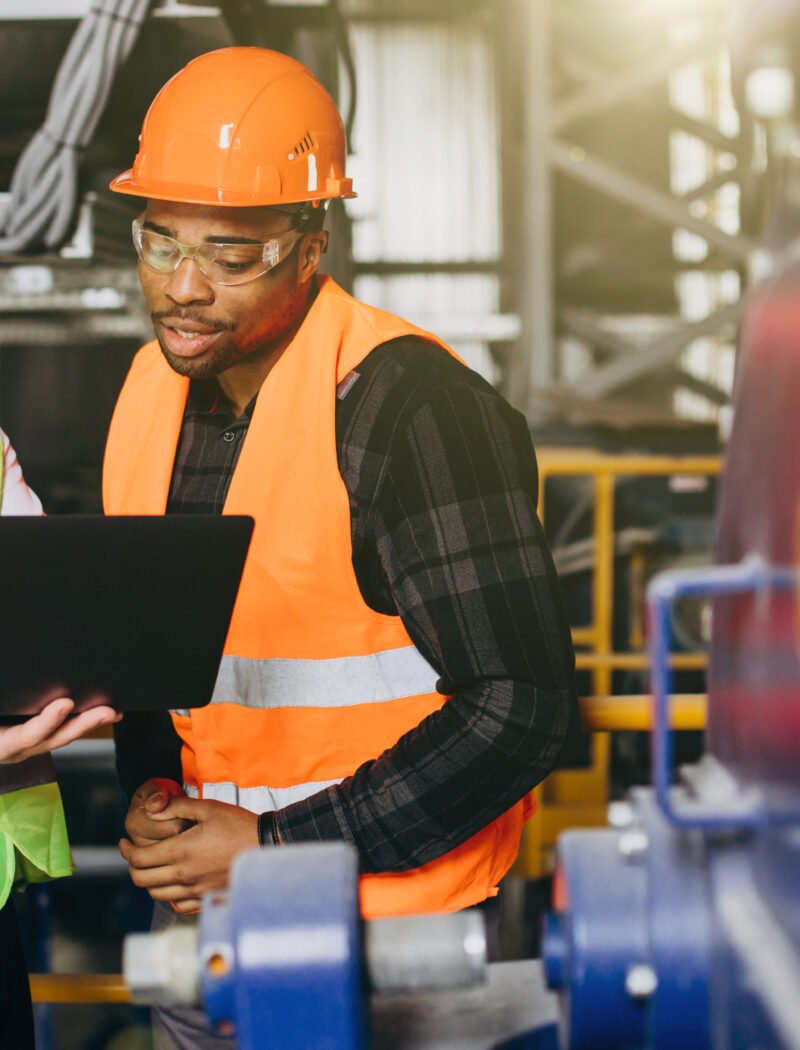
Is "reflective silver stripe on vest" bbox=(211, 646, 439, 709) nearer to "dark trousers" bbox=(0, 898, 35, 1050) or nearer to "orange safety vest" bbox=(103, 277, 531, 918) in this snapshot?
"orange safety vest" bbox=(103, 277, 531, 918)

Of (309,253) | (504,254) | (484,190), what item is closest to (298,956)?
(309,253)

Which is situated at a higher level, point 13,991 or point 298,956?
point 298,956

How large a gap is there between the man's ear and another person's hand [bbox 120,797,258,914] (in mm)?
823

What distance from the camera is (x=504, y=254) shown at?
1088 cm

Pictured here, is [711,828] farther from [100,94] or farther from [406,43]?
[406,43]

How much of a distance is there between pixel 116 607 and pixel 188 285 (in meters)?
0.55

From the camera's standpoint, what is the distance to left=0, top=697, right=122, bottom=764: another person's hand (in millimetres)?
1526

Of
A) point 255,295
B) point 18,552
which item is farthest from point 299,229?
point 18,552

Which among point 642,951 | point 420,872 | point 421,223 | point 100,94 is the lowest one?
point 420,872

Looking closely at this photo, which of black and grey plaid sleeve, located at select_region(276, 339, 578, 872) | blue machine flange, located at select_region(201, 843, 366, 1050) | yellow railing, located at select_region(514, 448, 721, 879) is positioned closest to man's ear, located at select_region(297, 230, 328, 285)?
black and grey plaid sleeve, located at select_region(276, 339, 578, 872)

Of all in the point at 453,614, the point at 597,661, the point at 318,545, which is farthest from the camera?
the point at 597,661

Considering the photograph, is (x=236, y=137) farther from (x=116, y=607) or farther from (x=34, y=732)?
(x=34, y=732)

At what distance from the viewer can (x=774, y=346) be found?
2.56 feet

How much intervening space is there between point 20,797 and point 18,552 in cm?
54
